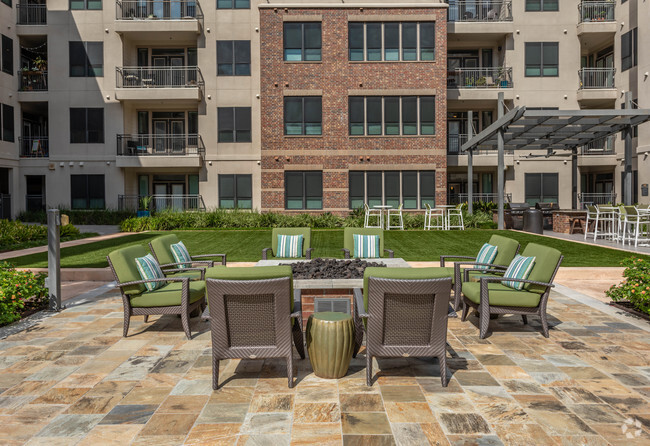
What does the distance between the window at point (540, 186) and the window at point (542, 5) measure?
830 cm

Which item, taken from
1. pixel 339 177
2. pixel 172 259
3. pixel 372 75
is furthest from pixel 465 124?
pixel 172 259

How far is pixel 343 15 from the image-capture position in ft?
73.2

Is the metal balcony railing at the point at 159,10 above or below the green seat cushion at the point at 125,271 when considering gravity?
above

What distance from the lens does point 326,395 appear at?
3.96 meters

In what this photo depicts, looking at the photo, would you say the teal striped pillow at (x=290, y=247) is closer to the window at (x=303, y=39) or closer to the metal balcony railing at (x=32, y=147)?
the window at (x=303, y=39)

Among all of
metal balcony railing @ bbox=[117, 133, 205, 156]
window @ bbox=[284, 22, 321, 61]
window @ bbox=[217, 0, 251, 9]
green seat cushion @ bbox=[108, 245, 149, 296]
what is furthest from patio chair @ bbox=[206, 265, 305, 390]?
window @ bbox=[217, 0, 251, 9]

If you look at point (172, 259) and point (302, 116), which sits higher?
point (302, 116)

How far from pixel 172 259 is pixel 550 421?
5409mm

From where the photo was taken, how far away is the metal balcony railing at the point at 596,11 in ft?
80.0

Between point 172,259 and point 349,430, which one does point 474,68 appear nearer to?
point 172,259

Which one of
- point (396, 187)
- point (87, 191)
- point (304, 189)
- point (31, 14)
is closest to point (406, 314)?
point (304, 189)

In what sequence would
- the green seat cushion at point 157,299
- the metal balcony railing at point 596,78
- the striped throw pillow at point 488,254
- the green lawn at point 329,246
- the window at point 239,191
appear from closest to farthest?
the green seat cushion at point 157,299, the striped throw pillow at point 488,254, the green lawn at point 329,246, the window at point 239,191, the metal balcony railing at point 596,78

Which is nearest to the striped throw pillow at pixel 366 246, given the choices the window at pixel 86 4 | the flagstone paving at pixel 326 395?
the flagstone paving at pixel 326 395

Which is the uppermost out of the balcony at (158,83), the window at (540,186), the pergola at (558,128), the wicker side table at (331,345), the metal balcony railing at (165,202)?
the balcony at (158,83)
